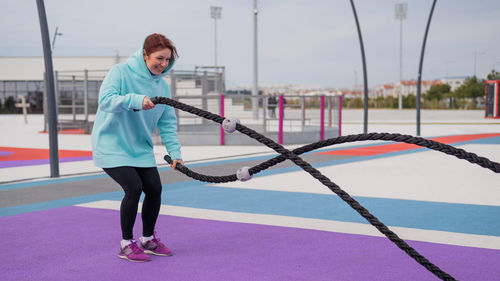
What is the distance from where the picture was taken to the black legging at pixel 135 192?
146 inches

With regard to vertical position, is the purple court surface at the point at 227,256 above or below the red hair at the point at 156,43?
below

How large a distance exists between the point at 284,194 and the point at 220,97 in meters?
8.46

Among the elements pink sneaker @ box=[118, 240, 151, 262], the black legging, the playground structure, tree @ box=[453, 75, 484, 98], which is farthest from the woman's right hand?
tree @ box=[453, 75, 484, 98]

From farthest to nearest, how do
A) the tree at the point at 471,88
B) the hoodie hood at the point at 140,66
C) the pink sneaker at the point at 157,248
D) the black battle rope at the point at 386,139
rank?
the tree at the point at 471,88 → the pink sneaker at the point at 157,248 → the hoodie hood at the point at 140,66 → the black battle rope at the point at 386,139

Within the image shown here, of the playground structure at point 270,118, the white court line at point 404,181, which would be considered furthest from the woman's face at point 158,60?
the playground structure at point 270,118

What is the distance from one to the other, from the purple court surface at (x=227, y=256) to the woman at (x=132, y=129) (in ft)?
1.16

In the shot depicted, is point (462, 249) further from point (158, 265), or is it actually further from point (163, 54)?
point (163, 54)

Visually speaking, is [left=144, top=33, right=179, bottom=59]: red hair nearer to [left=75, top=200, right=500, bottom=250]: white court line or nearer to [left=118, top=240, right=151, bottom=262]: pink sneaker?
[left=118, top=240, right=151, bottom=262]: pink sneaker

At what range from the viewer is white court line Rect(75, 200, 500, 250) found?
447 cm

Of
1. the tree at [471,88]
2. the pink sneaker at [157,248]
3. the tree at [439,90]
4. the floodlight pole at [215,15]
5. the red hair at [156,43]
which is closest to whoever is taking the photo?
the red hair at [156,43]

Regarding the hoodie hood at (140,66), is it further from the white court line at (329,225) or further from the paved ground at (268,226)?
the white court line at (329,225)

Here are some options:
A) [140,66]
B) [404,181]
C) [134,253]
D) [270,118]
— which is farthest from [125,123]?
[270,118]

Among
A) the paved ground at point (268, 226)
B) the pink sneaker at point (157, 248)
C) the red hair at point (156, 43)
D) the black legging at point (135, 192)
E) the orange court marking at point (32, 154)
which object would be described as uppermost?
the red hair at point (156, 43)

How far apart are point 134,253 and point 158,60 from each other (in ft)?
4.79
